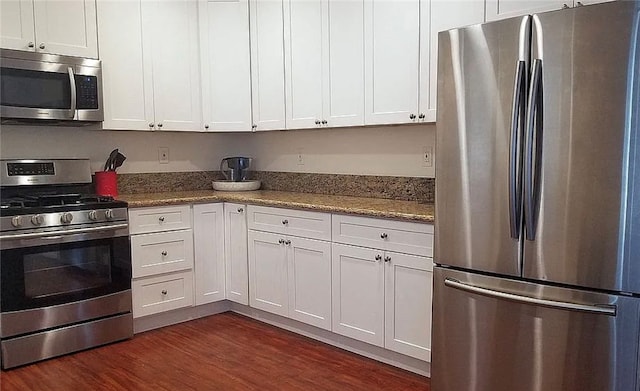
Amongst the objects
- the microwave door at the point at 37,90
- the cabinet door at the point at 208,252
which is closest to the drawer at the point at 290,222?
the cabinet door at the point at 208,252

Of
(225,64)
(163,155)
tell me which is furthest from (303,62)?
(163,155)

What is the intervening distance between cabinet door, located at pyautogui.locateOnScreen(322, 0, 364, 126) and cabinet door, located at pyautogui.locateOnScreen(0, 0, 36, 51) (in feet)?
5.81

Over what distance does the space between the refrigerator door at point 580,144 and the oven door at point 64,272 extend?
2.44m

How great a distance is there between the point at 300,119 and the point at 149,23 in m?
1.24

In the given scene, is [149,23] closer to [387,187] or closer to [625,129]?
[387,187]

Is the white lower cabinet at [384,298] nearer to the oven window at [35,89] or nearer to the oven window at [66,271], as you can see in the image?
the oven window at [66,271]

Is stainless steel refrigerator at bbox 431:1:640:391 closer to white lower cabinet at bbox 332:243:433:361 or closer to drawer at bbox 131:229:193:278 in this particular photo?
white lower cabinet at bbox 332:243:433:361

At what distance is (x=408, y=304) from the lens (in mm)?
2672

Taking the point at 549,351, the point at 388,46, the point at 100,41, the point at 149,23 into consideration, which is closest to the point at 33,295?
the point at 100,41

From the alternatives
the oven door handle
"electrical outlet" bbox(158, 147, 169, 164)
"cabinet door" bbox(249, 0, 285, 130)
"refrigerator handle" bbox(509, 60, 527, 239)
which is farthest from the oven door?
"refrigerator handle" bbox(509, 60, 527, 239)

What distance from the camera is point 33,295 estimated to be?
2.96 meters

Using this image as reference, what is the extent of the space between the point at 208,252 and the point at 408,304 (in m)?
1.60

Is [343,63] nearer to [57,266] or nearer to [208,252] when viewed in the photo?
[208,252]

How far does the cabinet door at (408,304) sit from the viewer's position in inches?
102
